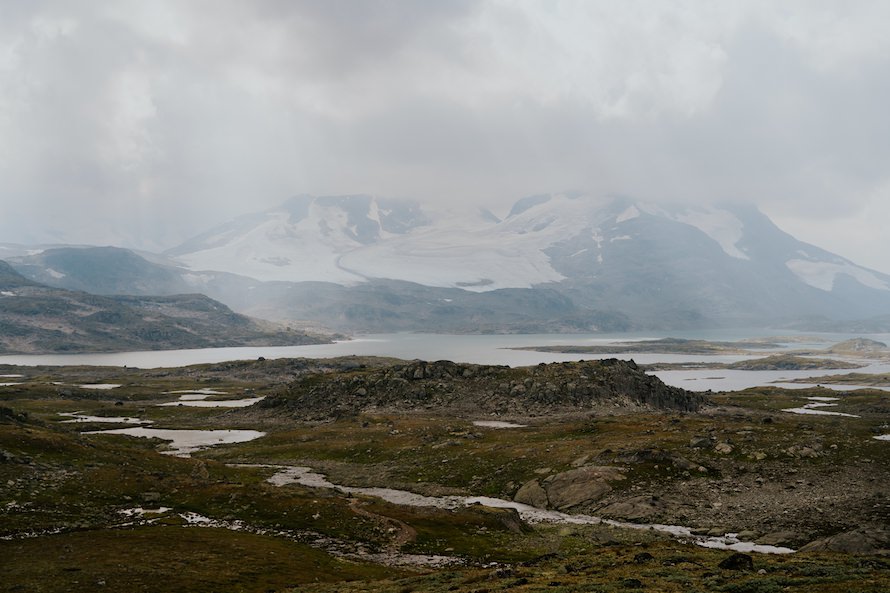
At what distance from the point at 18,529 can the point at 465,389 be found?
96.0 metres

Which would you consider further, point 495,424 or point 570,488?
point 495,424

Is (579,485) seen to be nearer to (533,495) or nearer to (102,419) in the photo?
(533,495)

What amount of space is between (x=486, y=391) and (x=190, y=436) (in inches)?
2306

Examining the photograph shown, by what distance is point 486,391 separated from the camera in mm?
129875

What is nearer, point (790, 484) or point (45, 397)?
point (790, 484)

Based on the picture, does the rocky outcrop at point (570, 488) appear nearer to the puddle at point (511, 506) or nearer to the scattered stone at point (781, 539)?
the puddle at point (511, 506)

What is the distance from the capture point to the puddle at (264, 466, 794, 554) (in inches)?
1810

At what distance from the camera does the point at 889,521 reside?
→ 4800cm

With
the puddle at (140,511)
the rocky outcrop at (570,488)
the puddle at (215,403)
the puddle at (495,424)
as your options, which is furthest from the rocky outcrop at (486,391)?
the puddle at (140,511)

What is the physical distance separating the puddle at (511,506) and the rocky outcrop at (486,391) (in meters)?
46.3

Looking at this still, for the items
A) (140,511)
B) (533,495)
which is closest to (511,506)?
(533,495)

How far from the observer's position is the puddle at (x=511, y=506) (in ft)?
151

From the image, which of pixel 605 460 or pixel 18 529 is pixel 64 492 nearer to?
pixel 18 529

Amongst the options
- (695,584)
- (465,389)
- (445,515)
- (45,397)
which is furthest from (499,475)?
(45,397)
